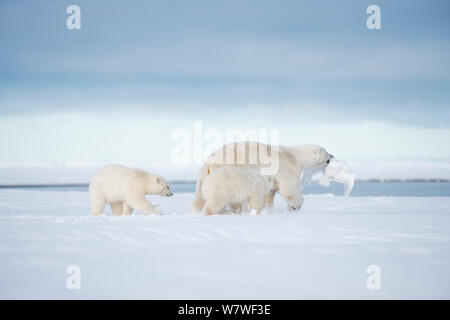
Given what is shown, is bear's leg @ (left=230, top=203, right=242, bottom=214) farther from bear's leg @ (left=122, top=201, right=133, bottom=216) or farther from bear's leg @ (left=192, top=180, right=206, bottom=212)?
bear's leg @ (left=122, top=201, right=133, bottom=216)

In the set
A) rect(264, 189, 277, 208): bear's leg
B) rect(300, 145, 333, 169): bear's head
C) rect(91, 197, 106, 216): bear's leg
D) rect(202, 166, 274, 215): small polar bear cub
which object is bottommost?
rect(264, 189, 277, 208): bear's leg

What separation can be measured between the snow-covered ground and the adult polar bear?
2823 millimetres

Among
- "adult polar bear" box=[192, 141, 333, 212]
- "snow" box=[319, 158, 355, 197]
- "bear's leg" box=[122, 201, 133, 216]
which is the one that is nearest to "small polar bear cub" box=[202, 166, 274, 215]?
"adult polar bear" box=[192, 141, 333, 212]

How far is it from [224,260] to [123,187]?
444 centimetres

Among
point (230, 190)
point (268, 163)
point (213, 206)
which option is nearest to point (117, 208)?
point (213, 206)

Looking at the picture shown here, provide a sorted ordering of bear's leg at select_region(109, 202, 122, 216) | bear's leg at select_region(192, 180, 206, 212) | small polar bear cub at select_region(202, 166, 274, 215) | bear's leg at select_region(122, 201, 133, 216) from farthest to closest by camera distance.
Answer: bear's leg at select_region(192, 180, 206, 212)
bear's leg at select_region(109, 202, 122, 216)
bear's leg at select_region(122, 201, 133, 216)
small polar bear cub at select_region(202, 166, 274, 215)

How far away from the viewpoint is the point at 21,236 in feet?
17.0

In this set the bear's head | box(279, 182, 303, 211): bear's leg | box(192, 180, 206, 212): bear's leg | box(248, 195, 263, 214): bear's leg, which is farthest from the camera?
the bear's head

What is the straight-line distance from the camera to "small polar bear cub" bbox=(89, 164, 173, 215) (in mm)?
7982

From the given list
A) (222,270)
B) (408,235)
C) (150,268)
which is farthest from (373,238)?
(150,268)

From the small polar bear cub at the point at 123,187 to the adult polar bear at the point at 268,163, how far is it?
1.00 m

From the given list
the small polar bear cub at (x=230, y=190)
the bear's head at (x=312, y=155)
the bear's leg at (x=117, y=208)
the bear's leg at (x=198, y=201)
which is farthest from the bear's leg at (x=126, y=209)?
the bear's head at (x=312, y=155)
